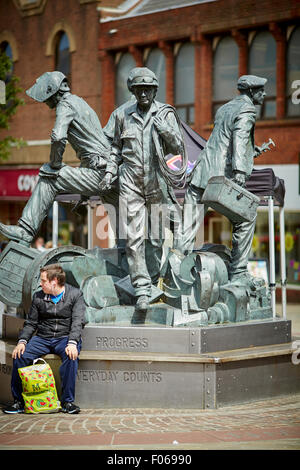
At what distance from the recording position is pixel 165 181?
347 inches

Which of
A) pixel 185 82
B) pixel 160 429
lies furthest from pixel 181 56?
pixel 160 429

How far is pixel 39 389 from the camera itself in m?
7.42

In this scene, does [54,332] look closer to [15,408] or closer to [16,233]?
[15,408]

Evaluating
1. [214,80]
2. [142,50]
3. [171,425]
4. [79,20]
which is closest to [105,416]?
[171,425]

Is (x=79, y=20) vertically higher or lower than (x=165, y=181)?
higher

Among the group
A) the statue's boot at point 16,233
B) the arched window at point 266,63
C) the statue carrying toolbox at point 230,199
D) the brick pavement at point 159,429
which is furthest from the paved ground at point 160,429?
the arched window at point 266,63

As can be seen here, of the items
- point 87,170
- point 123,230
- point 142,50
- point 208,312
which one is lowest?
point 208,312

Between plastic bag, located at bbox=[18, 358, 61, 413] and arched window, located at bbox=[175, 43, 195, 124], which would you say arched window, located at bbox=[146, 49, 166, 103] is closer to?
arched window, located at bbox=[175, 43, 195, 124]

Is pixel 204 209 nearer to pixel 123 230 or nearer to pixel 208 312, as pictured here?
pixel 123 230

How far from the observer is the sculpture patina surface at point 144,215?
8.48m

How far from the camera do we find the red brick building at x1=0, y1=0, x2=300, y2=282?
71.6 ft

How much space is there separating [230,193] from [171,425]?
294 centimetres

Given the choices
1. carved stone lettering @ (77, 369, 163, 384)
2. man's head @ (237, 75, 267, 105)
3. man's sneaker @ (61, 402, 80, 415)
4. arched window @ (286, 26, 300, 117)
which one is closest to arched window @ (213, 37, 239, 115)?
arched window @ (286, 26, 300, 117)

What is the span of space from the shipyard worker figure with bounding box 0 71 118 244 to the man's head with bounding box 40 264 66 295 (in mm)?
1597
